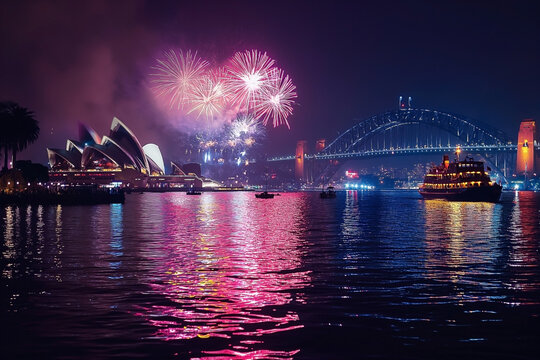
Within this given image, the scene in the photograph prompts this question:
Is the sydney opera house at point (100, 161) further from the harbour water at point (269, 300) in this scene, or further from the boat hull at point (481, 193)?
the harbour water at point (269, 300)

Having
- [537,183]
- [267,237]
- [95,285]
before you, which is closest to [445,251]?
[267,237]

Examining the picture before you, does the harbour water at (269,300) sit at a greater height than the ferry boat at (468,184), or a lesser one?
lesser

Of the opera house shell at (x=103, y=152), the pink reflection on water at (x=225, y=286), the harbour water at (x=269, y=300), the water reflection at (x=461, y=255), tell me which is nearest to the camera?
the harbour water at (x=269, y=300)

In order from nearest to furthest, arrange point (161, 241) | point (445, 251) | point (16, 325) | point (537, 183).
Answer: point (16, 325) → point (445, 251) → point (161, 241) → point (537, 183)

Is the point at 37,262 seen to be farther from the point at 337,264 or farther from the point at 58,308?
the point at 337,264

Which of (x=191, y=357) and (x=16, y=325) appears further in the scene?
(x=16, y=325)

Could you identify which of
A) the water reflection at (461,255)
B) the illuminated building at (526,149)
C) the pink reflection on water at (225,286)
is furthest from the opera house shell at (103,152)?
the pink reflection on water at (225,286)

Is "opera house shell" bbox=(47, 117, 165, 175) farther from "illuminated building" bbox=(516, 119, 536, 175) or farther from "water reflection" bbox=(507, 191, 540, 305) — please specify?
"water reflection" bbox=(507, 191, 540, 305)
